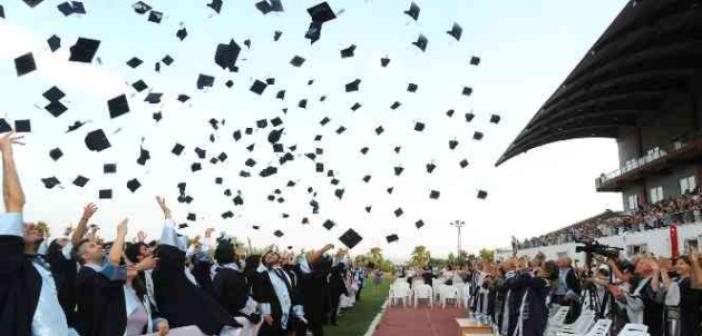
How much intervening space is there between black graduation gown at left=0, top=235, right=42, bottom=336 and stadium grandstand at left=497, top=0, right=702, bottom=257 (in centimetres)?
2327

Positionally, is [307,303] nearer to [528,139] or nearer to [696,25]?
[696,25]

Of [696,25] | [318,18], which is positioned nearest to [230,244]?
[318,18]

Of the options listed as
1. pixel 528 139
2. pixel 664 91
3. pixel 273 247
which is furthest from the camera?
pixel 528 139

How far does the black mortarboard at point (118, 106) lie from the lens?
9.97 metres

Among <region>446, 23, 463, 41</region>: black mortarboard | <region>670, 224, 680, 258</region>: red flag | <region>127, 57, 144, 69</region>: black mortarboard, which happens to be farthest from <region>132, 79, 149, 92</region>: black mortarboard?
<region>670, 224, 680, 258</region>: red flag

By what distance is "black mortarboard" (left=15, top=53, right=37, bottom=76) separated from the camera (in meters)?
9.84

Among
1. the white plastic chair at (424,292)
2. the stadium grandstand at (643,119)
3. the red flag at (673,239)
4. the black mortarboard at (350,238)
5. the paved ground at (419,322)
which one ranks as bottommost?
the paved ground at (419,322)

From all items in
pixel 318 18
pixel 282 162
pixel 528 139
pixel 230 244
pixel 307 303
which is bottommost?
pixel 307 303

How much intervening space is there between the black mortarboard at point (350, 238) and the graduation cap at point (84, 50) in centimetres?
522

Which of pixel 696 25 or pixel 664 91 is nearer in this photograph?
pixel 696 25

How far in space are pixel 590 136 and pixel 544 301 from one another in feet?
166

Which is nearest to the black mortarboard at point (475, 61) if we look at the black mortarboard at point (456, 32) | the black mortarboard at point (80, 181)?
the black mortarboard at point (456, 32)

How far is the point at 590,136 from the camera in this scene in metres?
57.8

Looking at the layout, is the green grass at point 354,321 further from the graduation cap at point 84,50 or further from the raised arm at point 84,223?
the raised arm at point 84,223
